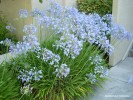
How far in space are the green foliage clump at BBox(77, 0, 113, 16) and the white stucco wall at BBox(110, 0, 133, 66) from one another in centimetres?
36

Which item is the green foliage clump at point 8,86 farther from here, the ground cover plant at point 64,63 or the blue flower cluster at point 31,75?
the blue flower cluster at point 31,75

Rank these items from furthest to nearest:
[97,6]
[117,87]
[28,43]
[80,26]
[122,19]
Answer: [97,6], [122,19], [117,87], [80,26], [28,43]

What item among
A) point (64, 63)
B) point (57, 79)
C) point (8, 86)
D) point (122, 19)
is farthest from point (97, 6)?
point (8, 86)

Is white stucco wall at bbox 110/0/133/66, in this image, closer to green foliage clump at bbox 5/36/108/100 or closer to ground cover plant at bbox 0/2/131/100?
ground cover plant at bbox 0/2/131/100

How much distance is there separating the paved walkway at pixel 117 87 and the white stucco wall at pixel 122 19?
273 mm

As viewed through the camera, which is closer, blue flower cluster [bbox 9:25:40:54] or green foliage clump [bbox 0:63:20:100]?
blue flower cluster [bbox 9:25:40:54]

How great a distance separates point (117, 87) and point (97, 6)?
80.4 inches

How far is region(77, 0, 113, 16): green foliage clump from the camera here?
16.1 ft

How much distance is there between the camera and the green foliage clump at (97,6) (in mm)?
4922

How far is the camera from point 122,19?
460 centimetres

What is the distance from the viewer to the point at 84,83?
3166mm

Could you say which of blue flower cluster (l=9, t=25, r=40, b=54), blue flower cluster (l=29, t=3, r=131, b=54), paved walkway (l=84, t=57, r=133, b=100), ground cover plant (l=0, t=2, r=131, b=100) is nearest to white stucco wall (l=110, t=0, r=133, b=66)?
paved walkway (l=84, t=57, r=133, b=100)

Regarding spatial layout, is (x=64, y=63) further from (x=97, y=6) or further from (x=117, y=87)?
(x=97, y=6)

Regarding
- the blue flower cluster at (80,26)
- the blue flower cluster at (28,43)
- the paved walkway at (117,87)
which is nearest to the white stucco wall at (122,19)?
the paved walkway at (117,87)
